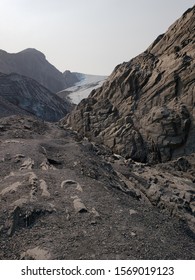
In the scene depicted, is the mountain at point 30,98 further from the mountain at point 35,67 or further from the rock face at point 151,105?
the mountain at point 35,67

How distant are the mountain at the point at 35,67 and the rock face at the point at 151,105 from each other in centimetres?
Answer: 9219

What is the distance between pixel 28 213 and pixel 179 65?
72.4 feet

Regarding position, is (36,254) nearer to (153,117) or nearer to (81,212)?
(81,212)

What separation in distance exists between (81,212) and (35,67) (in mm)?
130710

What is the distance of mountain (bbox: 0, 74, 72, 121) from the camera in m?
60.9

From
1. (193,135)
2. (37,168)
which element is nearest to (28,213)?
(37,168)

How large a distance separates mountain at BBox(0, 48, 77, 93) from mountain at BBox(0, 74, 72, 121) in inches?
2148

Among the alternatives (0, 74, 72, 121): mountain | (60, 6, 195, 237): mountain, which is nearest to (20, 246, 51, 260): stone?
(60, 6, 195, 237): mountain

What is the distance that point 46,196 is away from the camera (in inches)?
461

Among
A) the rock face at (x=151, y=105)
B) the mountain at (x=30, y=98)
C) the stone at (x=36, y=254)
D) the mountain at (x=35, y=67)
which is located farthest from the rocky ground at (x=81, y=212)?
the mountain at (x=35, y=67)

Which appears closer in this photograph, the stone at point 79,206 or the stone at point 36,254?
the stone at point 36,254

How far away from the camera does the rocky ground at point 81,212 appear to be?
8.62 metres

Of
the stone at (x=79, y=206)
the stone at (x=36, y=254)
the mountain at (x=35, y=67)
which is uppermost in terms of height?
the mountain at (x=35, y=67)
